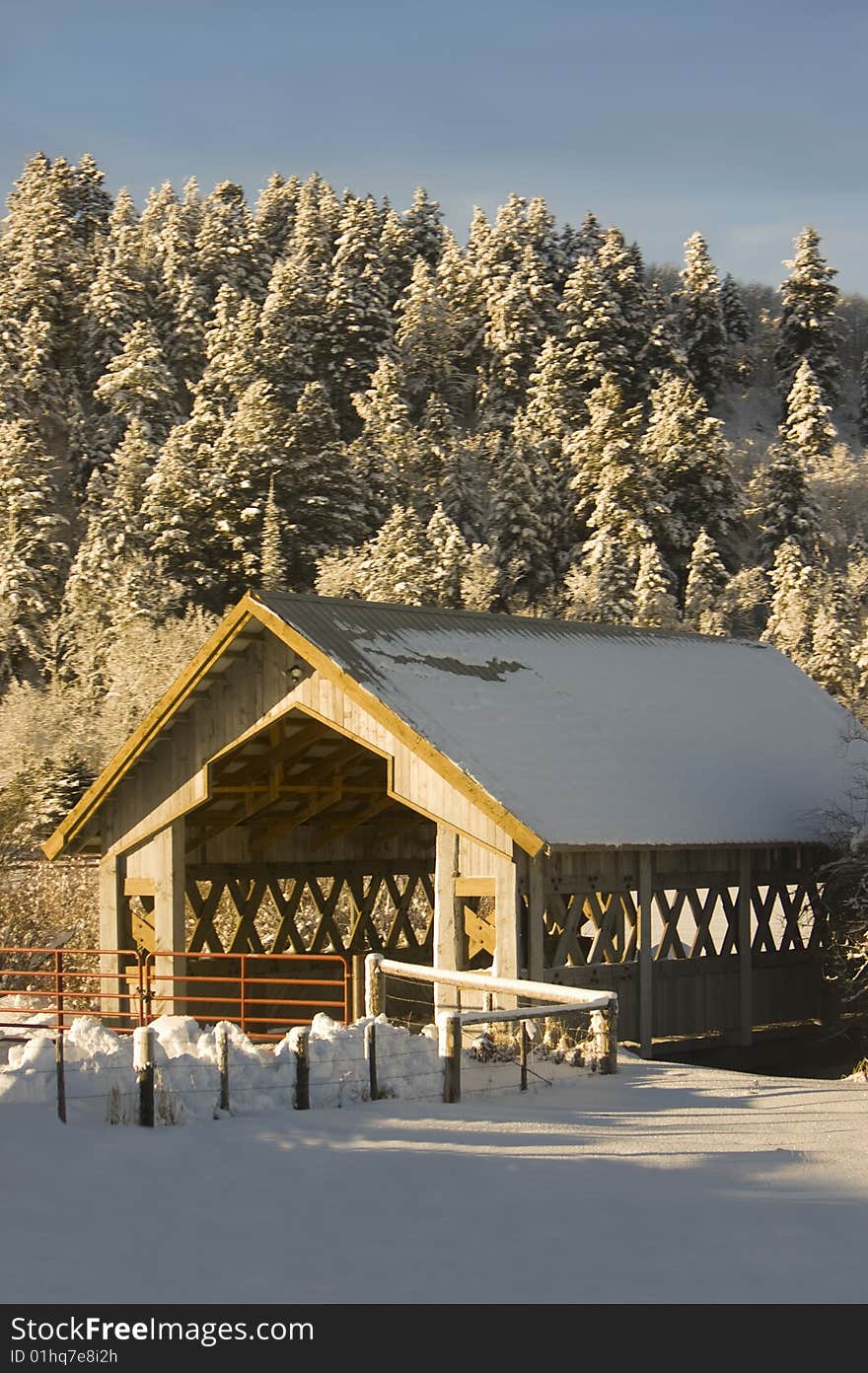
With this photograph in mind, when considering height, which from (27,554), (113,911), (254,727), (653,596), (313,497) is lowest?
(113,911)

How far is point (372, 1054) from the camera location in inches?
585

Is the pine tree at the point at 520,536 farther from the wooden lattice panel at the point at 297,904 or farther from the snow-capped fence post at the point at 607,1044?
the snow-capped fence post at the point at 607,1044

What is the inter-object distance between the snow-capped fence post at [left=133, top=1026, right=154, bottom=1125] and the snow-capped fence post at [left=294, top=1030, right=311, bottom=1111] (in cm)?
134

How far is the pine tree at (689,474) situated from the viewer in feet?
271

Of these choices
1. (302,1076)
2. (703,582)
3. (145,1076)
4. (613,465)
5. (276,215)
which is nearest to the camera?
(145,1076)

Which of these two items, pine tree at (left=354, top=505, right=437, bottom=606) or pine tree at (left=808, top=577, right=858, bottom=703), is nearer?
pine tree at (left=354, top=505, right=437, bottom=606)

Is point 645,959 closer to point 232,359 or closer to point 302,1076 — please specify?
point 302,1076

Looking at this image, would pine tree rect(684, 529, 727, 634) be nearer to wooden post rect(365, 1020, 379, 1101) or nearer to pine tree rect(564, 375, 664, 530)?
pine tree rect(564, 375, 664, 530)

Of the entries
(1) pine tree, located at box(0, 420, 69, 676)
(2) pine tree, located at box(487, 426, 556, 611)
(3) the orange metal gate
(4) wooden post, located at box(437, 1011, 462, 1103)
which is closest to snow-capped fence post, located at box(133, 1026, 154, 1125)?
(4) wooden post, located at box(437, 1011, 462, 1103)

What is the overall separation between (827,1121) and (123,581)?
5352cm

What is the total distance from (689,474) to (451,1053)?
2790 inches

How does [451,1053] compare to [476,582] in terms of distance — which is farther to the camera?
[476,582]

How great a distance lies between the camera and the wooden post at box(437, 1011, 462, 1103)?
49.2 feet

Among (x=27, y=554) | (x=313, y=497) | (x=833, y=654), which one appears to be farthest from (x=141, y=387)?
(x=833, y=654)
